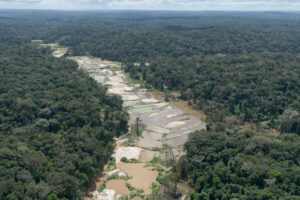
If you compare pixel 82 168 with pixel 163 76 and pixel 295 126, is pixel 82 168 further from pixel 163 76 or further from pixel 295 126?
pixel 163 76

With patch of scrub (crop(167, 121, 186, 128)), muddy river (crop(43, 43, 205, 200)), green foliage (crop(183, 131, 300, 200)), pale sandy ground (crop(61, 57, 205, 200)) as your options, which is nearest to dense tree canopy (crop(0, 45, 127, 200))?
muddy river (crop(43, 43, 205, 200))

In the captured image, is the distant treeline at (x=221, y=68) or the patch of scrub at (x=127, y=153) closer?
the patch of scrub at (x=127, y=153)

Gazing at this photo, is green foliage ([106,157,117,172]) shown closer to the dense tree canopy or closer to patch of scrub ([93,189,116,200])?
the dense tree canopy

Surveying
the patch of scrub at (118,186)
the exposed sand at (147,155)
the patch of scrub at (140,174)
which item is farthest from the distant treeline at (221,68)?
the patch of scrub at (118,186)

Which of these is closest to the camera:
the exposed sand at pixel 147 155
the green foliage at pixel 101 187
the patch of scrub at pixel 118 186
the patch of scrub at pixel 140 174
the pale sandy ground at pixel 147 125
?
the green foliage at pixel 101 187

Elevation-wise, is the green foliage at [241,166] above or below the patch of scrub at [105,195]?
above

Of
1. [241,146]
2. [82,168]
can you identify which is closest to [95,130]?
[82,168]

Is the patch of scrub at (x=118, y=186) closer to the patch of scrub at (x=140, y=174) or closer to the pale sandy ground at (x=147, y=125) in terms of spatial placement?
the pale sandy ground at (x=147, y=125)
